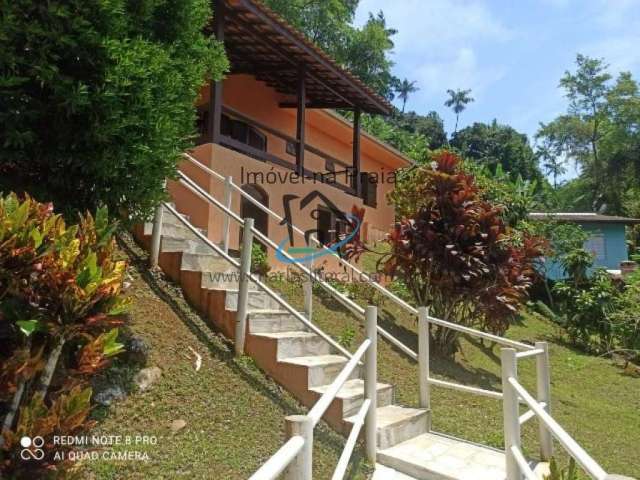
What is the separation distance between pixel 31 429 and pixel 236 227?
655 centimetres

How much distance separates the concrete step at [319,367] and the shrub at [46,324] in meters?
2.14

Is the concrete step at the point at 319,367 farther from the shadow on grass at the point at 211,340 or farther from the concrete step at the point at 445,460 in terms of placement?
the concrete step at the point at 445,460

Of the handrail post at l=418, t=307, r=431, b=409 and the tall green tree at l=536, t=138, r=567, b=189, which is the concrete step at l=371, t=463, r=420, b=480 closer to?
the handrail post at l=418, t=307, r=431, b=409

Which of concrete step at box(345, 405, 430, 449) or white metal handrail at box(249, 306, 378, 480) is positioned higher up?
white metal handrail at box(249, 306, 378, 480)

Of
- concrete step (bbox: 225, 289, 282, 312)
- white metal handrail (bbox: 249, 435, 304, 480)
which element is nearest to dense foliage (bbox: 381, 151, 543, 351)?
concrete step (bbox: 225, 289, 282, 312)

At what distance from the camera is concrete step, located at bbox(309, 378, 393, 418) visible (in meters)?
4.25

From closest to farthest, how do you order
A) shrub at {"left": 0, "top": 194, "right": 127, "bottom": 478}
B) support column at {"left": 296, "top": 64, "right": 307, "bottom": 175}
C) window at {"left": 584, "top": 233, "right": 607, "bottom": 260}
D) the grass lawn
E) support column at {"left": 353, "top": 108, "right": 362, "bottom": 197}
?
shrub at {"left": 0, "top": 194, "right": 127, "bottom": 478} < the grass lawn < support column at {"left": 296, "top": 64, "right": 307, "bottom": 175} < support column at {"left": 353, "top": 108, "right": 362, "bottom": 197} < window at {"left": 584, "top": 233, "right": 607, "bottom": 260}

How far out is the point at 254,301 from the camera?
564cm

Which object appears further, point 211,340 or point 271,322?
point 271,322

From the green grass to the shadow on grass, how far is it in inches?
58.4

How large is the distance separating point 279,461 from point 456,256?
6.09 meters

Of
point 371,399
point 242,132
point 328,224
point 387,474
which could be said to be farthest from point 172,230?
point 242,132

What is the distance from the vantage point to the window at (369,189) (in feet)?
55.5

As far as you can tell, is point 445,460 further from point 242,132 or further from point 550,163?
point 550,163
